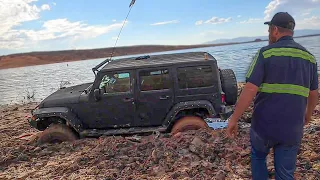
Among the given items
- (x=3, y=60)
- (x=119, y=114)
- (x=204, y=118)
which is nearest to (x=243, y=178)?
(x=204, y=118)

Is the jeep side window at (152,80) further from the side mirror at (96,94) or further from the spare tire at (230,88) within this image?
the spare tire at (230,88)

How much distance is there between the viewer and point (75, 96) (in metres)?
7.04

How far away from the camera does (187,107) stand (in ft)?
21.8

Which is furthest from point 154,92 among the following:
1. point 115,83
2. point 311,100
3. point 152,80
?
point 311,100

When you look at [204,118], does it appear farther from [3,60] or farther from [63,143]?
[3,60]

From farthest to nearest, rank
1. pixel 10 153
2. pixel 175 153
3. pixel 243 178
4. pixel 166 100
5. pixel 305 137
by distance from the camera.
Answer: pixel 166 100
pixel 10 153
pixel 305 137
pixel 175 153
pixel 243 178

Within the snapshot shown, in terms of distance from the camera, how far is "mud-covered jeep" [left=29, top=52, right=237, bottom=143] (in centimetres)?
666

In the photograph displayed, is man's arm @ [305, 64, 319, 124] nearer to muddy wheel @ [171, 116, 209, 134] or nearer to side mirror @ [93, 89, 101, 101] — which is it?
muddy wheel @ [171, 116, 209, 134]

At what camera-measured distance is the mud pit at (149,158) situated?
4676 millimetres

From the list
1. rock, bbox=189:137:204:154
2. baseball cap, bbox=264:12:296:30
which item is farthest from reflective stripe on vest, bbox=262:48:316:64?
rock, bbox=189:137:204:154

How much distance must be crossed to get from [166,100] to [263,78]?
3907mm

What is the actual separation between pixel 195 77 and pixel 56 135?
328cm

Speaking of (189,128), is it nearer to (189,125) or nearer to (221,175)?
(189,125)

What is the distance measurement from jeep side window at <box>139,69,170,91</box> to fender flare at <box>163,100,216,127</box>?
49 cm
